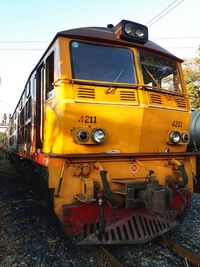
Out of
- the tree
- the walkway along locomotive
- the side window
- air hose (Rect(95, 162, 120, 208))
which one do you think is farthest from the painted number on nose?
the tree

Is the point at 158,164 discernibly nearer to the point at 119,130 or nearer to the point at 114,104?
the point at 119,130

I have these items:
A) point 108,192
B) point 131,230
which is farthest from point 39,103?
point 131,230

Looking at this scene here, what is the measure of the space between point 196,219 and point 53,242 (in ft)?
10.2

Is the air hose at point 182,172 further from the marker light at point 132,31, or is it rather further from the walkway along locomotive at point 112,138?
the marker light at point 132,31

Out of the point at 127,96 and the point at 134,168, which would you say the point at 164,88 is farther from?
the point at 134,168

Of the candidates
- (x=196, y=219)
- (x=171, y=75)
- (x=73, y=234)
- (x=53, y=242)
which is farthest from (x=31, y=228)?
(x=171, y=75)

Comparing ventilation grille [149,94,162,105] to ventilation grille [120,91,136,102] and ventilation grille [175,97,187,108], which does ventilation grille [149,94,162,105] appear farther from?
ventilation grille [175,97,187,108]

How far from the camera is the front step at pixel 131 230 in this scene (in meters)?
4.20

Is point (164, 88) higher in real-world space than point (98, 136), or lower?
higher

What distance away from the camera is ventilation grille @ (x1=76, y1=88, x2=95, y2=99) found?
4363 millimetres

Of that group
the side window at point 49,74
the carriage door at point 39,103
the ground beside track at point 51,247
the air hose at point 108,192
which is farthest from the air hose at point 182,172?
the carriage door at point 39,103

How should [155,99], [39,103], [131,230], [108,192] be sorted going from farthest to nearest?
1. [39,103]
2. [155,99]
3. [131,230]
4. [108,192]

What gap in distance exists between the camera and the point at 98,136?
4.41m

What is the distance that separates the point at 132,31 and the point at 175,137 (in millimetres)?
1999
